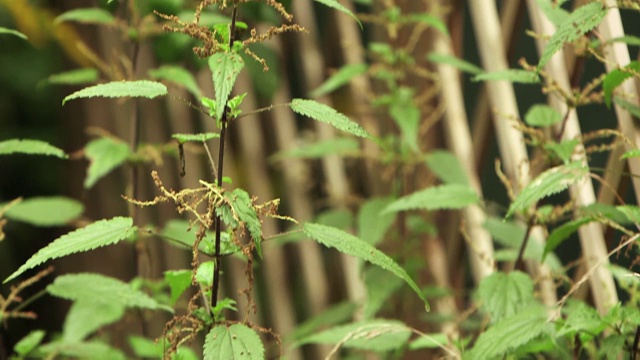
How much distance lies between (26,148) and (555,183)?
0.72m

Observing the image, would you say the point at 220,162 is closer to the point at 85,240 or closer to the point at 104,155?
the point at 85,240

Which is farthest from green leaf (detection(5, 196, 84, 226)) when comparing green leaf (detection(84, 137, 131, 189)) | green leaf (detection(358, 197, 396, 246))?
green leaf (detection(358, 197, 396, 246))

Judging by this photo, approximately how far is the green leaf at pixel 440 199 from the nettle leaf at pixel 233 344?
417mm

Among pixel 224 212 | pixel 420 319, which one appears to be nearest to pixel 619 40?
pixel 224 212

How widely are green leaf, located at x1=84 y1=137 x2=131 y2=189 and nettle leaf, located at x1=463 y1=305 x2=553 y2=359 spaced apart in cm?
74

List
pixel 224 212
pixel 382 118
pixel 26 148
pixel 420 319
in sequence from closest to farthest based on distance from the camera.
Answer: pixel 224 212 → pixel 26 148 → pixel 420 319 → pixel 382 118

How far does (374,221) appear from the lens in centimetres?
166

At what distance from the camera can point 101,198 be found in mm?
2744

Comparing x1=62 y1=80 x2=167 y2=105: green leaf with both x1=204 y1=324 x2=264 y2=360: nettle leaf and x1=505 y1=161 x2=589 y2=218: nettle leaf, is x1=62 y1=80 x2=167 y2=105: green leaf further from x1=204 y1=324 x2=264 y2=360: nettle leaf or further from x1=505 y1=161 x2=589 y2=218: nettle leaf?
x1=505 y1=161 x2=589 y2=218: nettle leaf

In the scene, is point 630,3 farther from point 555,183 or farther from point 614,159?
point 614,159

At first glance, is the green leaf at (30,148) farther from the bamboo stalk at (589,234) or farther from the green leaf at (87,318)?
the bamboo stalk at (589,234)

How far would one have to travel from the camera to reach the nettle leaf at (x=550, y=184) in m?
1.12

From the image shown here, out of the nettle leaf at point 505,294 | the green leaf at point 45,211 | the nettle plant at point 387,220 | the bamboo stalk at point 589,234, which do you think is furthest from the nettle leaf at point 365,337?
the green leaf at point 45,211

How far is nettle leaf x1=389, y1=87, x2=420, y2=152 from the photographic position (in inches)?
64.1
